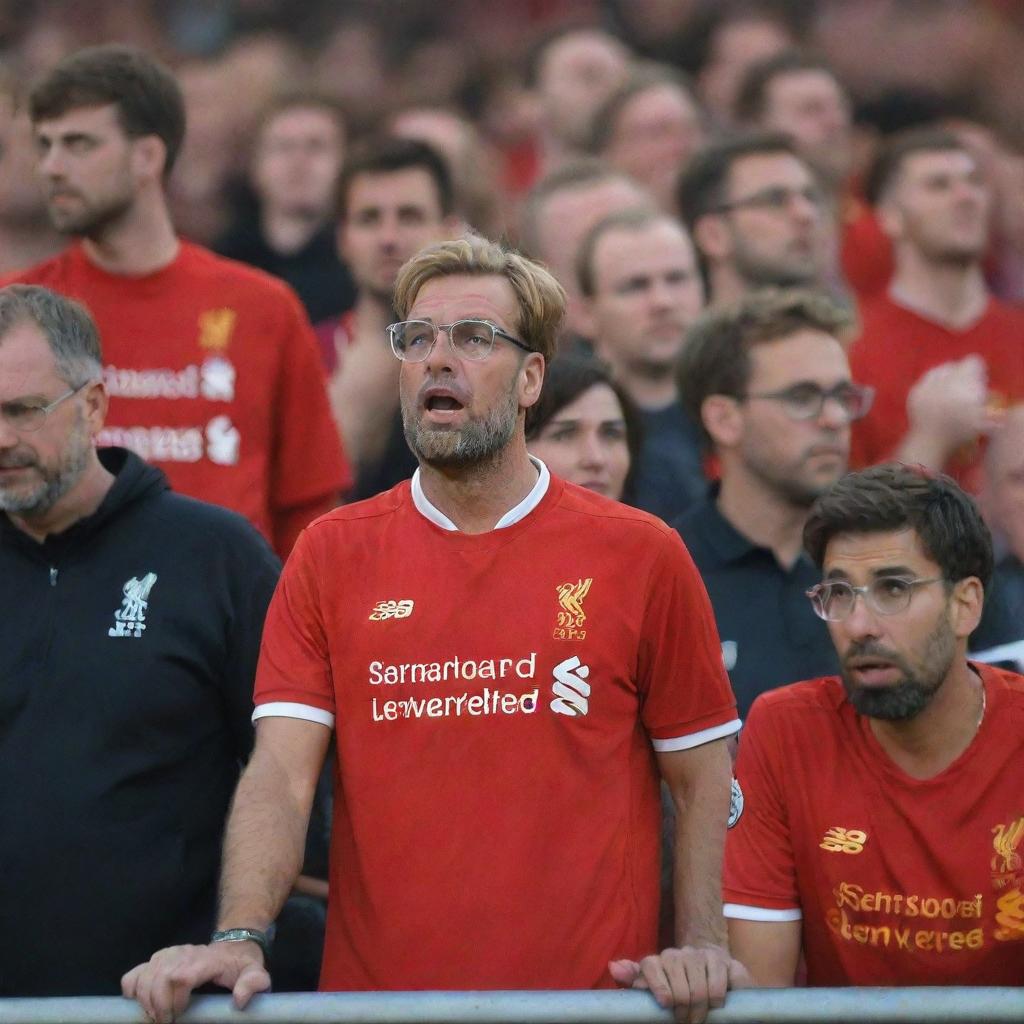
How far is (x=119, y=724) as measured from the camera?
191 inches

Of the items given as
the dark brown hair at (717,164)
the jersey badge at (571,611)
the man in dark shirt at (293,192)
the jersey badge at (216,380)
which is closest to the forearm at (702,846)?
the jersey badge at (571,611)

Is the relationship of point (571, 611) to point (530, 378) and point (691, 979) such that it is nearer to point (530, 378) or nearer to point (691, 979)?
point (530, 378)

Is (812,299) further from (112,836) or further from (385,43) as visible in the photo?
(385,43)

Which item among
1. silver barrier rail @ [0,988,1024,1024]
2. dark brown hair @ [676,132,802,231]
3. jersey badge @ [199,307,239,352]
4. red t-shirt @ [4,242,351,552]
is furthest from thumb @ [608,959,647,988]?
dark brown hair @ [676,132,802,231]

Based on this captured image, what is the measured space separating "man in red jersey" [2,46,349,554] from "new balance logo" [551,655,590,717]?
2.09m

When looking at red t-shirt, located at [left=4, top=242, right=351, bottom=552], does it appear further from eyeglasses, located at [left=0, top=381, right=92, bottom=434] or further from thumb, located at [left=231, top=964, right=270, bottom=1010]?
thumb, located at [left=231, top=964, right=270, bottom=1010]

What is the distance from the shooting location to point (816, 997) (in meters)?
3.64

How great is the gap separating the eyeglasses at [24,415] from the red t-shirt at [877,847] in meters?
1.74

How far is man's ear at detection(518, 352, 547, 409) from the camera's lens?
4.44m

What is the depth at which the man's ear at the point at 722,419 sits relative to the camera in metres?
6.33

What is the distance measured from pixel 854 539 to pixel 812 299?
1.79m

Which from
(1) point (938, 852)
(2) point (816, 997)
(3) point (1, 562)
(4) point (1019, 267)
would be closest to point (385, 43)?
(4) point (1019, 267)

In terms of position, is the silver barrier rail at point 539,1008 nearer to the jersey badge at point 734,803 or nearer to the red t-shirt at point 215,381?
the jersey badge at point 734,803

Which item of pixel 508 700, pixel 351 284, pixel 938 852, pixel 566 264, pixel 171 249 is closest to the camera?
pixel 508 700
